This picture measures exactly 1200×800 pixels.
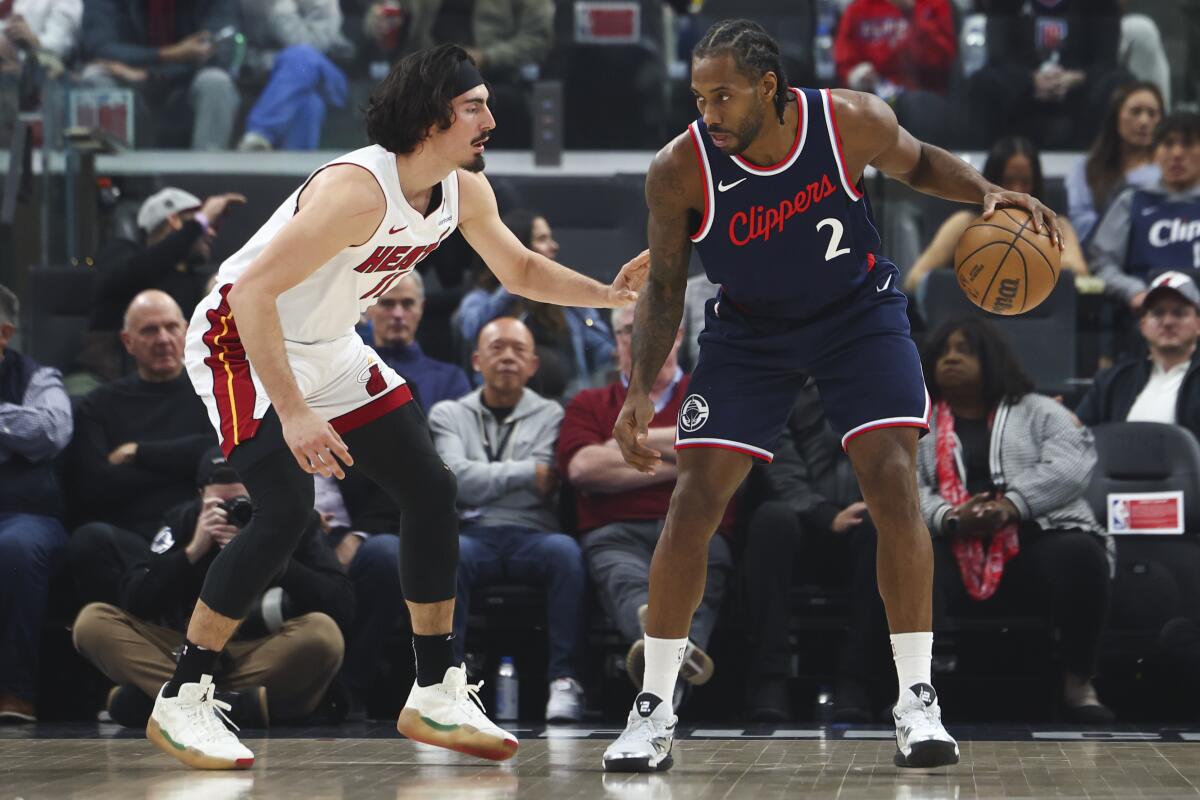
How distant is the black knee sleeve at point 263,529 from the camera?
399 cm

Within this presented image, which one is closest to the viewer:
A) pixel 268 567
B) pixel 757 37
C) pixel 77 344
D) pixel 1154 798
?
pixel 1154 798

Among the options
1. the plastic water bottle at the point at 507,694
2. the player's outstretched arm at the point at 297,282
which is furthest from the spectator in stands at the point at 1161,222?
the player's outstretched arm at the point at 297,282

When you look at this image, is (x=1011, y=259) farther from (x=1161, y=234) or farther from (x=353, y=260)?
(x=1161, y=234)

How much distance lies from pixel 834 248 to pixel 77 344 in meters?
4.74

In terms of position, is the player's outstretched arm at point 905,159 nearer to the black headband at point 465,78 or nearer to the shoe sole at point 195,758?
the black headband at point 465,78

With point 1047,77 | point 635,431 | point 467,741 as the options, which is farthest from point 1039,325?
point 467,741

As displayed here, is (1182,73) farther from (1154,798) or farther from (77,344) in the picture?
(1154,798)

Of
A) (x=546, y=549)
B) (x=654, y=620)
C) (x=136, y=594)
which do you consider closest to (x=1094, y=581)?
(x=546, y=549)

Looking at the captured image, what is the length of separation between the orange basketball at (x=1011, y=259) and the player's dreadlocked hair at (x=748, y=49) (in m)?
0.59

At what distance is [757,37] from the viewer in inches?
146

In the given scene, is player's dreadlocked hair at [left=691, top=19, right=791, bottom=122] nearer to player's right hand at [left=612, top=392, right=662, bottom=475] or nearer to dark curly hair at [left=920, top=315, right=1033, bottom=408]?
player's right hand at [left=612, top=392, right=662, bottom=475]

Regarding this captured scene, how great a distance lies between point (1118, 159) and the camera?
834cm

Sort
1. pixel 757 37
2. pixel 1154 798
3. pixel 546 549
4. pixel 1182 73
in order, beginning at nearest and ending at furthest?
pixel 1154 798 < pixel 757 37 < pixel 546 549 < pixel 1182 73

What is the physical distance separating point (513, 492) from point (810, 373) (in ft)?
8.33
